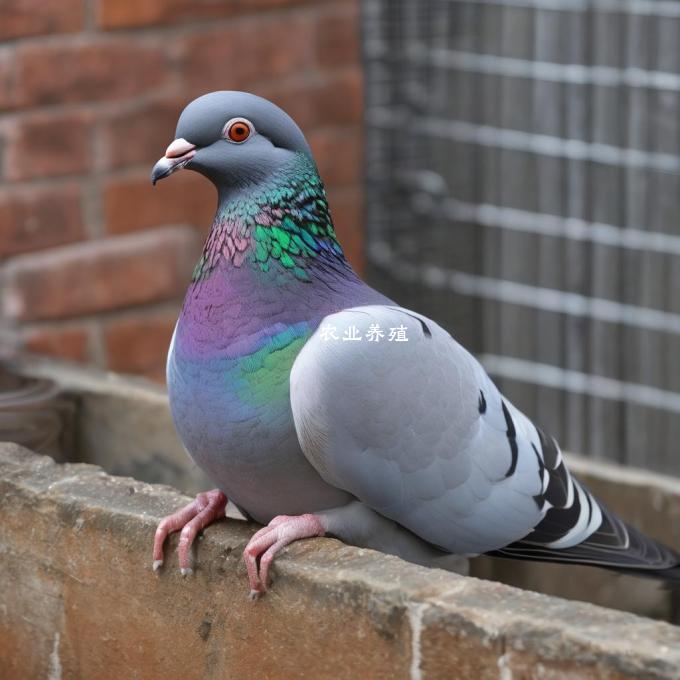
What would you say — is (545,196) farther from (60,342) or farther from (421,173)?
(60,342)

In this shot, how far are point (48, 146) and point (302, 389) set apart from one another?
132cm

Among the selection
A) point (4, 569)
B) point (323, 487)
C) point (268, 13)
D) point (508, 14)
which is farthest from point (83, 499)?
point (508, 14)

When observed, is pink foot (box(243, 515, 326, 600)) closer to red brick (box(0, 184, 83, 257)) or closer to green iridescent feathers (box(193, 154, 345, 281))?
green iridescent feathers (box(193, 154, 345, 281))

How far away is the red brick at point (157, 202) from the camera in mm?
2916

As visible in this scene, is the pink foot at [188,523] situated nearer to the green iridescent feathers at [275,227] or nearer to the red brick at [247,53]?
the green iridescent feathers at [275,227]

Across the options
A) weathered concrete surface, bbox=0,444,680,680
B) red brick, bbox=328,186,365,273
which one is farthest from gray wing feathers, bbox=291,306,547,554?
red brick, bbox=328,186,365,273

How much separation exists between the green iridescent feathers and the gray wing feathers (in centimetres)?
9

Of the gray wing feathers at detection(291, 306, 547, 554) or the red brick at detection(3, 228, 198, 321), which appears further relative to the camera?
the red brick at detection(3, 228, 198, 321)

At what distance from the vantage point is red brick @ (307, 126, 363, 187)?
126 inches

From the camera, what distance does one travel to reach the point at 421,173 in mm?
3379

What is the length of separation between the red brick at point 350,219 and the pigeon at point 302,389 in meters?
1.47

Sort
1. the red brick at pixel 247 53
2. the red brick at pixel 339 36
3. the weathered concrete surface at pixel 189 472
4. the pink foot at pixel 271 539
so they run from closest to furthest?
the pink foot at pixel 271 539 < the weathered concrete surface at pixel 189 472 < the red brick at pixel 247 53 < the red brick at pixel 339 36

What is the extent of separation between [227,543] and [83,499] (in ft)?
0.66

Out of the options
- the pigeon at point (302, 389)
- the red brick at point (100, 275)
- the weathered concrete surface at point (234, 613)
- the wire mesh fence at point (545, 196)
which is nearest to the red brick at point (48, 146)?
the red brick at point (100, 275)
